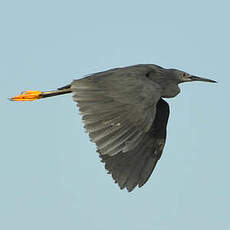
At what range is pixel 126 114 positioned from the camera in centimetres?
929

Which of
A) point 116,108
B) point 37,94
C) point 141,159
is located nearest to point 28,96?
point 37,94

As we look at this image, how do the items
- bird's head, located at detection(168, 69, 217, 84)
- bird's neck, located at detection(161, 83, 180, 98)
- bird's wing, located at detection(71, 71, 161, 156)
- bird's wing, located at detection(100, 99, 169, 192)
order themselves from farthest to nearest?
bird's head, located at detection(168, 69, 217, 84)
bird's neck, located at detection(161, 83, 180, 98)
bird's wing, located at detection(100, 99, 169, 192)
bird's wing, located at detection(71, 71, 161, 156)

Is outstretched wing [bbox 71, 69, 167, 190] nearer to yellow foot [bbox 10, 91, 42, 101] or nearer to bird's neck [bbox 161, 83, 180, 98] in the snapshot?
bird's neck [bbox 161, 83, 180, 98]

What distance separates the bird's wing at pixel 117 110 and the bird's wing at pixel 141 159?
Answer: 61.4 inches

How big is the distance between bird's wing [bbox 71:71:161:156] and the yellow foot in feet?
8.17

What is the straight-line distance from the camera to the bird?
914cm

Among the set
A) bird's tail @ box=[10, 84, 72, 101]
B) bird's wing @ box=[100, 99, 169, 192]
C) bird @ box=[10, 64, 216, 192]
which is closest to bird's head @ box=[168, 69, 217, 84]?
bird @ box=[10, 64, 216, 192]

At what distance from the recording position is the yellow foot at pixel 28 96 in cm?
1234

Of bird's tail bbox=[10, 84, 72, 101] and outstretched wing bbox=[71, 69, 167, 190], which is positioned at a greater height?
bird's tail bbox=[10, 84, 72, 101]

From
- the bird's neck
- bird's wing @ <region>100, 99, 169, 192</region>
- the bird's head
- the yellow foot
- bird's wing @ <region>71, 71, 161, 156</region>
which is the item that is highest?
the yellow foot

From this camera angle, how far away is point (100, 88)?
9.82 meters

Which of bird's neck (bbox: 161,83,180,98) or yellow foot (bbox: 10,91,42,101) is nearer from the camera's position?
bird's neck (bbox: 161,83,180,98)

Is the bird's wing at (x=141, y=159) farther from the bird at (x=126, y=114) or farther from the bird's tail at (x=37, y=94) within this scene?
the bird's tail at (x=37, y=94)

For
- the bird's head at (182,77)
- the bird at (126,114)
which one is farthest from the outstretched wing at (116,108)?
the bird's head at (182,77)
